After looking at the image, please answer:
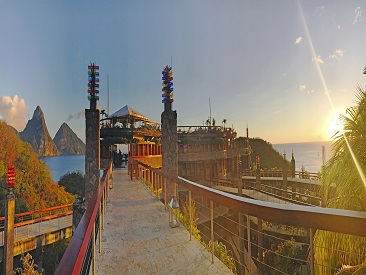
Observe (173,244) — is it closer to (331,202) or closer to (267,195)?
(331,202)

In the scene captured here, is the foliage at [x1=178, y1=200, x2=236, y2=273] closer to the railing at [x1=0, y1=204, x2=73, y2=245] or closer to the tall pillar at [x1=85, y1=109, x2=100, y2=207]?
the tall pillar at [x1=85, y1=109, x2=100, y2=207]

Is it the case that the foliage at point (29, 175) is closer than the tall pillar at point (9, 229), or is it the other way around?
the tall pillar at point (9, 229)

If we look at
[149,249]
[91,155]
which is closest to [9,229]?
[91,155]

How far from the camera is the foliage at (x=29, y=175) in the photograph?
1582 inches

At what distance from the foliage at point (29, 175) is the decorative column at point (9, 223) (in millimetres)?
30505

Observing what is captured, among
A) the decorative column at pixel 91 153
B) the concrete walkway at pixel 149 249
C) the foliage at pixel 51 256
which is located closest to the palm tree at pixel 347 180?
the concrete walkway at pixel 149 249

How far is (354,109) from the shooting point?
4.67 metres

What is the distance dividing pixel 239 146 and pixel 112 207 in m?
30.3

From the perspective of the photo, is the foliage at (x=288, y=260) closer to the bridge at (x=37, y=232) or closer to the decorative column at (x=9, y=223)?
the decorative column at (x=9, y=223)

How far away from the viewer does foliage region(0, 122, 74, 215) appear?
132 feet

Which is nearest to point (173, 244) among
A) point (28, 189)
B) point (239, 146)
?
point (239, 146)

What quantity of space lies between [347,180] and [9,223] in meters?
13.7

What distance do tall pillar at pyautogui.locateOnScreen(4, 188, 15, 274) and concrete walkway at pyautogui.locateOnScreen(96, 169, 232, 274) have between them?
312 inches

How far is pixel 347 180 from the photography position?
438cm
